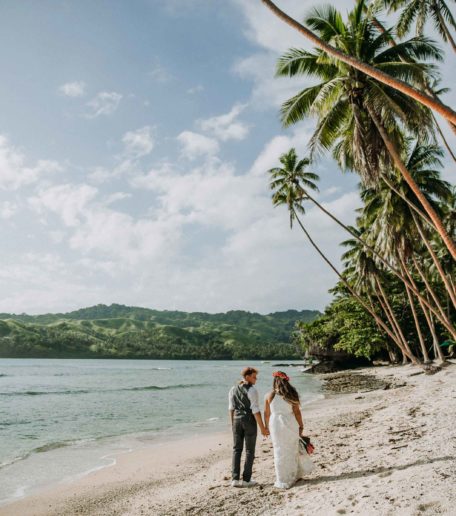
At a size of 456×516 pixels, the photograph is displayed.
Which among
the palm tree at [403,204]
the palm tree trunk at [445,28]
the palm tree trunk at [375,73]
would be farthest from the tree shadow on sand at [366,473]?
the palm tree at [403,204]

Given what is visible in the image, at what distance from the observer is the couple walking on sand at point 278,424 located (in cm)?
593

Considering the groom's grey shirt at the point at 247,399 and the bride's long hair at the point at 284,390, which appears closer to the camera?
the bride's long hair at the point at 284,390

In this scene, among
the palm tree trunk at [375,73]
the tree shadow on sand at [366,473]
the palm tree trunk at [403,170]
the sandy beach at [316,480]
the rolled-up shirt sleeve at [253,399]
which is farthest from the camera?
the palm tree trunk at [403,170]

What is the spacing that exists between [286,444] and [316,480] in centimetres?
73

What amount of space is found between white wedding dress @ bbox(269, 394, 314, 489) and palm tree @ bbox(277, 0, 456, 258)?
8211 millimetres

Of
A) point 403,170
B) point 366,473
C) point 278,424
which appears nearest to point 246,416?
point 278,424

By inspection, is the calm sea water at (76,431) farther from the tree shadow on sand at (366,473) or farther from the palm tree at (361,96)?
the palm tree at (361,96)

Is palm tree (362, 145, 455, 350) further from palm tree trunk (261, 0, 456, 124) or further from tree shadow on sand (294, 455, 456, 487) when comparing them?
tree shadow on sand (294, 455, 456, 487)

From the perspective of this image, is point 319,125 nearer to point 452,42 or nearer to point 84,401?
point 452,42

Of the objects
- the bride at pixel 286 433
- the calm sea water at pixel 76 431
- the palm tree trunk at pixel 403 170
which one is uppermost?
the palm tree trunk at pixel 403 170

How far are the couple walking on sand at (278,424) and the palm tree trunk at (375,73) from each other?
16.7 feet

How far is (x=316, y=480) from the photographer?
5969 mm

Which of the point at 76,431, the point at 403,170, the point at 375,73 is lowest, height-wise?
the point at 76,431

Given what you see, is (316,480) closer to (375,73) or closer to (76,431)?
(375,73)
